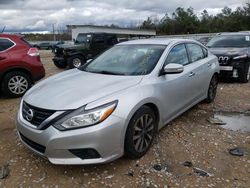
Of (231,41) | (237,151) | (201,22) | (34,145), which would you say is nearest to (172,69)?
(237,151)

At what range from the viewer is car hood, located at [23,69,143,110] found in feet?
10.4

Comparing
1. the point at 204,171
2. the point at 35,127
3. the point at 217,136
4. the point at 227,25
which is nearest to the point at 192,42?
the point at 217,136

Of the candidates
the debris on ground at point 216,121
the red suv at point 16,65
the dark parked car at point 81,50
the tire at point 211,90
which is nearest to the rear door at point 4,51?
the red suv at point 16,65

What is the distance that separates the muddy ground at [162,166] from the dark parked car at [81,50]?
836 cm

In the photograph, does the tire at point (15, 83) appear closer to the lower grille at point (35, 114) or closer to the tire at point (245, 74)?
the lower grille at point (35, 114)

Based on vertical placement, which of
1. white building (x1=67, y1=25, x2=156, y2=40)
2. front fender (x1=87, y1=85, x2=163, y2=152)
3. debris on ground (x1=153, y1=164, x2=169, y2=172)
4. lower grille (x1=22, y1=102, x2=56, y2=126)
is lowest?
debris on ground (x1=153, y1=164, x2=169, y2=172)

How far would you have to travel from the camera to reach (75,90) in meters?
3.47

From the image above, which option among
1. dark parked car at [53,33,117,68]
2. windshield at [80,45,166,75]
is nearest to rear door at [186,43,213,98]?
windshield at [80,45,166,75]

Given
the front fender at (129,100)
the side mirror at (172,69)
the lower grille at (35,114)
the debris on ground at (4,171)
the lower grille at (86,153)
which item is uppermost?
the side mirror at (172,69)

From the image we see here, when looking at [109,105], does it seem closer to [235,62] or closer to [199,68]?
[199,68]

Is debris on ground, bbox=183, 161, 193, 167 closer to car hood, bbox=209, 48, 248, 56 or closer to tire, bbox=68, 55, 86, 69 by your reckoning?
car hood, bbox=209, 48, 248, 56

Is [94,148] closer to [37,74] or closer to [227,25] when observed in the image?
[37,74]

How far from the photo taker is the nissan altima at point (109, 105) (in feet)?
9.93

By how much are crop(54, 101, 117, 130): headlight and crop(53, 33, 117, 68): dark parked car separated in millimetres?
9769
